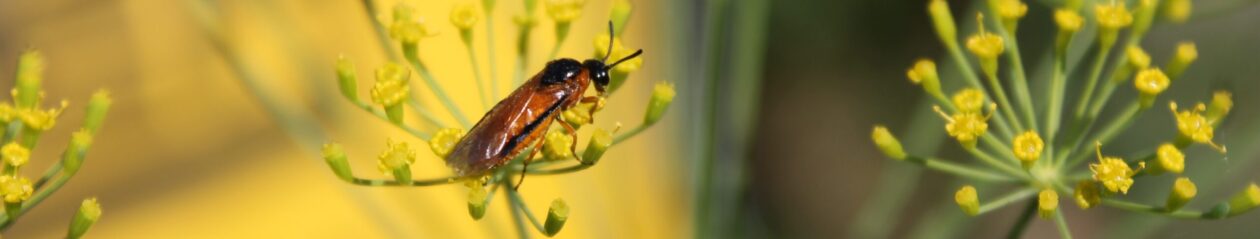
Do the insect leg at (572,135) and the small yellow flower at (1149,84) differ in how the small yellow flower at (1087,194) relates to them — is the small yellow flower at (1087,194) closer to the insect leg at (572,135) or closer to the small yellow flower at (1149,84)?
the small yellow flower at (1149,84)

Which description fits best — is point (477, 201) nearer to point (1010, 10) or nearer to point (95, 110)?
point (95, 110)

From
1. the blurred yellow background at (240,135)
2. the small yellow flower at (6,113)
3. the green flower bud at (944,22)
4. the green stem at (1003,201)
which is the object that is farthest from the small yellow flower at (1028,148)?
the small yellow flower at (6,113)

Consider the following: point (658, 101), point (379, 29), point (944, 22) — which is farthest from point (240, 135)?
point (944, 22)

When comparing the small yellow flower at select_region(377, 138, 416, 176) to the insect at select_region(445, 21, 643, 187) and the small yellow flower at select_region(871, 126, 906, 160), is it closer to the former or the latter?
the insect at select_region(445, 21, 643, 187)

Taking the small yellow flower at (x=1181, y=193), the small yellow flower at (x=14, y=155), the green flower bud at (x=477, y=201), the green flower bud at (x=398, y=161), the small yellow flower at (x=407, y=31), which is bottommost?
the small yellow flower at (x=1181, y=193)

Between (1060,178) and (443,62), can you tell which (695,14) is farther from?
(1060,178)

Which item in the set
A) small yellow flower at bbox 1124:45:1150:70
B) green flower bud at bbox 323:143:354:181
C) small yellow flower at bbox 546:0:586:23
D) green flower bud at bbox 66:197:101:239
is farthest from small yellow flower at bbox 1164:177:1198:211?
green flower bud at bbox 66:197:101:239
